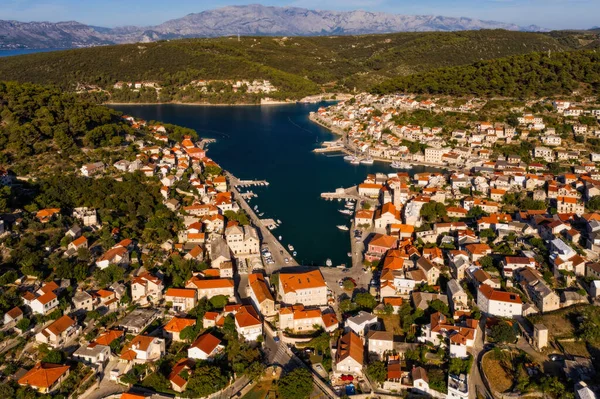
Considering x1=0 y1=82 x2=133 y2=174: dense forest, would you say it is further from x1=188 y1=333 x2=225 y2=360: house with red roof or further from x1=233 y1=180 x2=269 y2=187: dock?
x1=188 y1=333 x2=225 y2=360: house with red roof

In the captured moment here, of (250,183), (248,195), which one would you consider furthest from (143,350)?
(250,183)

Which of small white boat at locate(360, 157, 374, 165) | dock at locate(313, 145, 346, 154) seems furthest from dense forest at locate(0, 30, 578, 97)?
small white boat at locate(360, 157, 374, 165)

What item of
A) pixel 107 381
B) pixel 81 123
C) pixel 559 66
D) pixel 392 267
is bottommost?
pixel 107 381

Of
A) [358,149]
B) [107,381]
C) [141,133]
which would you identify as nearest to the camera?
[107,381]

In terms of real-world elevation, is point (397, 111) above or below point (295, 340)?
above

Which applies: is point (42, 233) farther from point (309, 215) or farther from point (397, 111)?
point (397, 111)

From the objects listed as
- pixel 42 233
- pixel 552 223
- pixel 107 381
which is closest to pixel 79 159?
pixel 42 233

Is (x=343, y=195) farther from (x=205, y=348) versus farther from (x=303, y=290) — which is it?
(x=205, y=348)

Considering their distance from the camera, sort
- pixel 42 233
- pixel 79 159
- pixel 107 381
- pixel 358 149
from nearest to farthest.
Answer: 1. pixel 107 381
2. pixel 42 233
3. pixel 79 159
4. pixel 358 149
